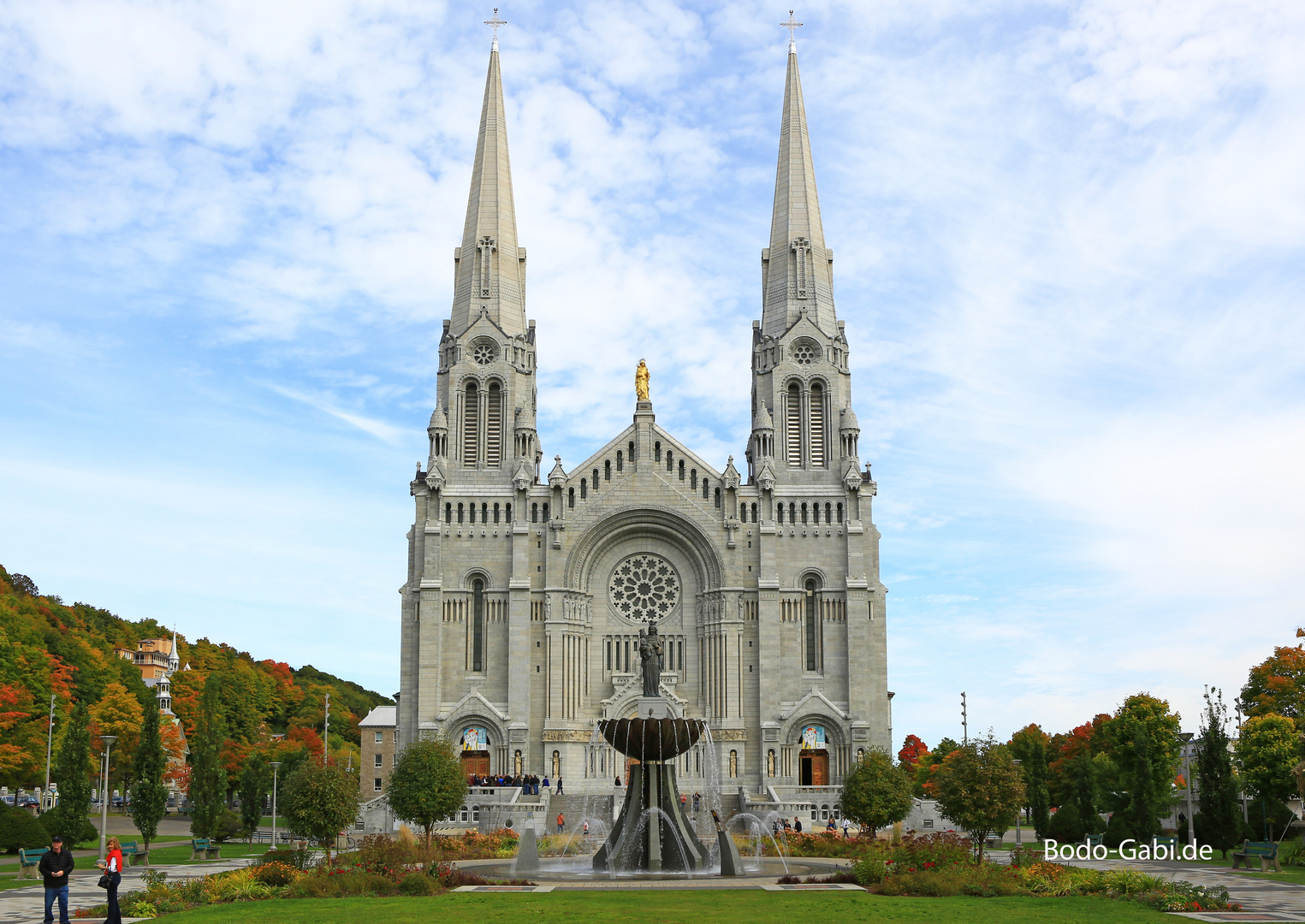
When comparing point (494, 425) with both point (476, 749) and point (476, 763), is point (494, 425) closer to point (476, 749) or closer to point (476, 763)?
point (476, 749)

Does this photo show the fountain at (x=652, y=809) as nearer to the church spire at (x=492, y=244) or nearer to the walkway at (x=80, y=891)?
the walkway at (x=80, y=891)

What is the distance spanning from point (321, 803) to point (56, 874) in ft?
46.5

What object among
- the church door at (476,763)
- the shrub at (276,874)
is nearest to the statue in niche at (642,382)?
the church door at (476,763)

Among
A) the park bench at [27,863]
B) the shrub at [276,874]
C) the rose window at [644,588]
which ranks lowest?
the park bench at [27,863]

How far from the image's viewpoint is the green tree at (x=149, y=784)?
165 ft

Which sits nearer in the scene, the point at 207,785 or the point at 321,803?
the point at 321,803

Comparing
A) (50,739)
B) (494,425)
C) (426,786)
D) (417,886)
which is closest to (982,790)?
(417,886)

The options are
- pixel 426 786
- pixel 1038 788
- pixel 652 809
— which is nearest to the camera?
pixel 652 809

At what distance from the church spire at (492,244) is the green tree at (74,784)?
1288 inches

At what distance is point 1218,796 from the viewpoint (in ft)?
158

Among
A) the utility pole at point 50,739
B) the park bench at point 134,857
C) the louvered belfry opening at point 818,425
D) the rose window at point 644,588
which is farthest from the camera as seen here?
the louvered belfry opening at point 818,425

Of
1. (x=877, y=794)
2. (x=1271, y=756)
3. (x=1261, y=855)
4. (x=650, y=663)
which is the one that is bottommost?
(x=1261, y=855)

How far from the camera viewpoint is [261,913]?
26.6 metres

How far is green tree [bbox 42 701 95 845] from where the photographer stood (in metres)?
47.5
